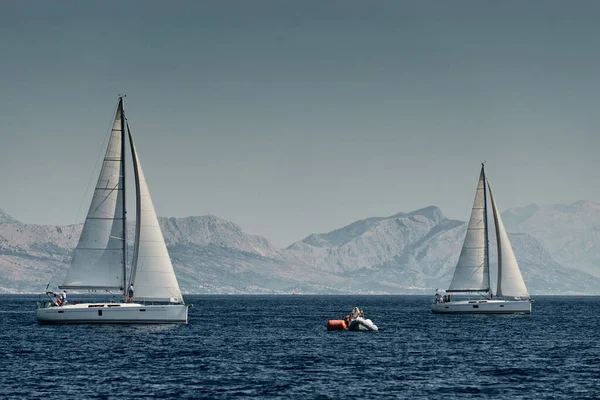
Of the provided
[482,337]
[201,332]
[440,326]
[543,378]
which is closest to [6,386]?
[543,378]

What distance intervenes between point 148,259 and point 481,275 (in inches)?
2244

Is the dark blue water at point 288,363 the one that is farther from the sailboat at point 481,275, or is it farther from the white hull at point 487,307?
the sailboat at point 481,275

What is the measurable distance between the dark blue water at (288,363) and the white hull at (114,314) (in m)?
0.93

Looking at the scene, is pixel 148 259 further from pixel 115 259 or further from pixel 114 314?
pixel 114 314

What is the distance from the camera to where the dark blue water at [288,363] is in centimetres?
5425

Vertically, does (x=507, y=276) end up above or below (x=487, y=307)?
above

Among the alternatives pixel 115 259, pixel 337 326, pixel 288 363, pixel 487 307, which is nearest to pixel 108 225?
pixel 115 259

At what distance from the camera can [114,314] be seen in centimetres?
8850

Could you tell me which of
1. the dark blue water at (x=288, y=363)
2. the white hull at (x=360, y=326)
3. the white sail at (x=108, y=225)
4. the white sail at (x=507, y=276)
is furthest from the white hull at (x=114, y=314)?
the white sail at (x=507, y=276)

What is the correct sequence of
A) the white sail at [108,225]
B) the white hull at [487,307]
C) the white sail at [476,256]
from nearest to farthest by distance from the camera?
the white sail at [108,225] < the white hull at [487,307] < the white sail at [476,256]

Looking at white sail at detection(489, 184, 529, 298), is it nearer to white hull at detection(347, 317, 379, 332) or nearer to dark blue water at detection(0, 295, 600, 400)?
dark blue water at detection(0, 295, 600, 400)

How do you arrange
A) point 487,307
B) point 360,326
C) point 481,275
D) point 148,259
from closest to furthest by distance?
point 148,259 → point 360,326 → point 487,307 → point 481,275

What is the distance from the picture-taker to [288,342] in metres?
85.3

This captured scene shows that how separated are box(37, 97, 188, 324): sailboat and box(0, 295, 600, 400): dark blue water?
1.84 metres
